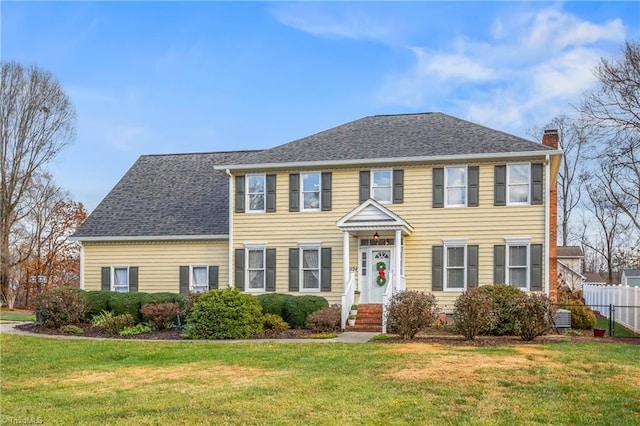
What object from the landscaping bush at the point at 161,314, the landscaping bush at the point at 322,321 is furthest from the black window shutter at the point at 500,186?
the landscaping bush at the point at 161,314

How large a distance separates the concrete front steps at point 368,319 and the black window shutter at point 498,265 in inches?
156

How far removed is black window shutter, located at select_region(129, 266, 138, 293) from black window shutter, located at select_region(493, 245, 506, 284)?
44.0 ft

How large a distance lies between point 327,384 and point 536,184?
13.5 metres

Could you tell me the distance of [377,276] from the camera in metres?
22.5

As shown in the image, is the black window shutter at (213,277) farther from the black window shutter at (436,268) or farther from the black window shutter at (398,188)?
the black window shutter at (436,268)

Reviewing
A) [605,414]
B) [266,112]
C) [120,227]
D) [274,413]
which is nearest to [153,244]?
[120,227]

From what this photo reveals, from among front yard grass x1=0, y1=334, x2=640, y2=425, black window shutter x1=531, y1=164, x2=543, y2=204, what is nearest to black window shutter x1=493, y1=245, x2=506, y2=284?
black window shutter x1=531, y1=164, x2=543, y2=204

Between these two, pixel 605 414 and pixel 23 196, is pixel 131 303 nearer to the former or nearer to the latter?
pixel 605 414

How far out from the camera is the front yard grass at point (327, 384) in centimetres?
835

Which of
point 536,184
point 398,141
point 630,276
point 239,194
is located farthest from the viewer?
point 630,276

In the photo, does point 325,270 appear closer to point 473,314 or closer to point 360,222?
point 360,222

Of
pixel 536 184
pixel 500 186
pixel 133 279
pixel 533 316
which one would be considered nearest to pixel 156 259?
pixel 133 279

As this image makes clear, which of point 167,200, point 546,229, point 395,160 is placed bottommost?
point 546,229

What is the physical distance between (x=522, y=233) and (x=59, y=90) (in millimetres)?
31213
